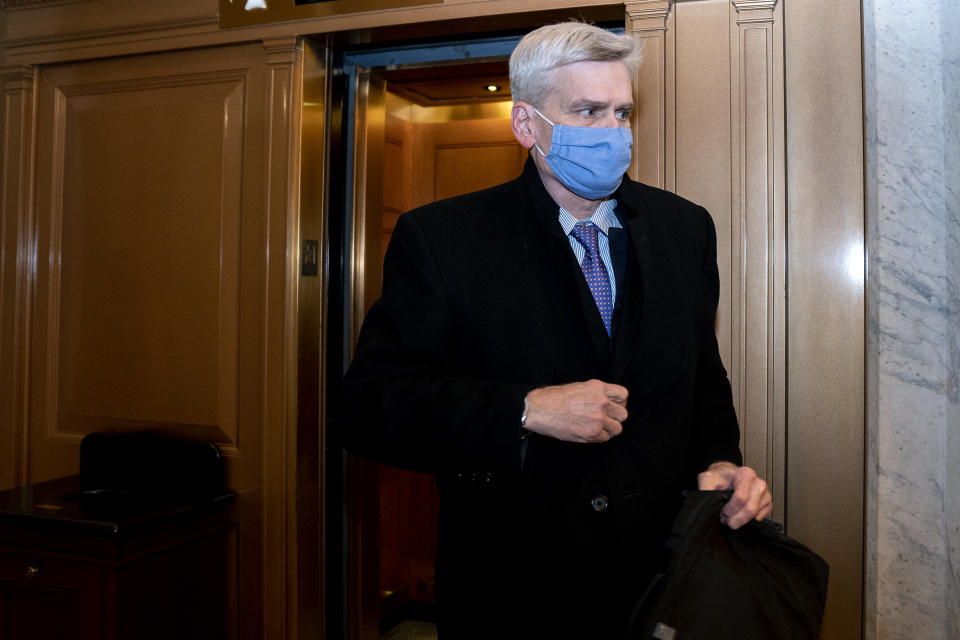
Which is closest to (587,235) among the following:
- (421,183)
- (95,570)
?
(95,570)

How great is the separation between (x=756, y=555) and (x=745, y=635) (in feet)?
0.47

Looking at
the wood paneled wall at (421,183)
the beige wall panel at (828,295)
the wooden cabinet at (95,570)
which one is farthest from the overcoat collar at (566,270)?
the wood paneled wall at (421,183)

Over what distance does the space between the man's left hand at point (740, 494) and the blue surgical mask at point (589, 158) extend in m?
0.56

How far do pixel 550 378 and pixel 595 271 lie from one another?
23 centimetres

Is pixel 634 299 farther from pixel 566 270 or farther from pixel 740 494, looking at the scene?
pixel 740 494

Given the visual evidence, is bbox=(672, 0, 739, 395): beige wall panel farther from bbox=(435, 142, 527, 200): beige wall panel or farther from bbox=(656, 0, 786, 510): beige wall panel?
bbox=(435, 142, 527, 200): beige wall panel

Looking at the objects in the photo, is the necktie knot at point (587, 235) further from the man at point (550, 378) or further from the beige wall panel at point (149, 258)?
the beige wall panel at point (149, 258)

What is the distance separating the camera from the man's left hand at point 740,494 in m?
1.25

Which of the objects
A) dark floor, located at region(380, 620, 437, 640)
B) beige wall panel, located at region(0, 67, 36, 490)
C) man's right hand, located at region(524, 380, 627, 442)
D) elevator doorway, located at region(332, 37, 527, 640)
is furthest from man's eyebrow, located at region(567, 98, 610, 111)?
dark floor, located at region(380, 620, 437, 640)

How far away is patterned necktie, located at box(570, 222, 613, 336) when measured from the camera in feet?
4.73

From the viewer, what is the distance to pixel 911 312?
2.21 metres

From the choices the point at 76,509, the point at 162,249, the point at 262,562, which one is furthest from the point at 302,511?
the point at 162,249

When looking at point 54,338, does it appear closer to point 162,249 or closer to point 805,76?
point 162,249

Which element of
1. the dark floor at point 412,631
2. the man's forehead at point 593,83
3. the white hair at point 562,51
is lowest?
the dark floor at point 412,631
